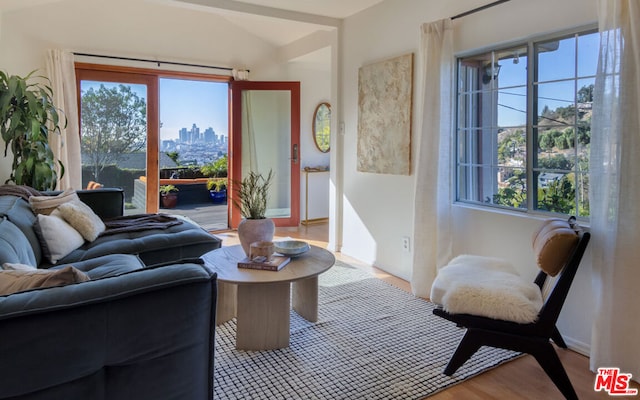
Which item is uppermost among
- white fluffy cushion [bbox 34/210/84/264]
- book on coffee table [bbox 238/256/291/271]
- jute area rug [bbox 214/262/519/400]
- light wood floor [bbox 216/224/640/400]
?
white fluffy cushion [bbox 34/210/84/264]

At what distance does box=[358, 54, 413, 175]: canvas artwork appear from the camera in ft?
12.2

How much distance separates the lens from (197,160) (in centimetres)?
723

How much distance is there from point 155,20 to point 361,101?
2834 millimetres

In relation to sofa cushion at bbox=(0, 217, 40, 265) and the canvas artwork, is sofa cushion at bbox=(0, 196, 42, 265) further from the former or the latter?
the canvas artwork

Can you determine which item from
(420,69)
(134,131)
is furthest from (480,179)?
(134,131)

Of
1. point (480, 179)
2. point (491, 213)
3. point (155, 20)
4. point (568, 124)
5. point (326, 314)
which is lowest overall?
point (326, 314)

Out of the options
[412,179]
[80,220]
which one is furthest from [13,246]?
[412,179]

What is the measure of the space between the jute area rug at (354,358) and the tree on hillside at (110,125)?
11.1ft

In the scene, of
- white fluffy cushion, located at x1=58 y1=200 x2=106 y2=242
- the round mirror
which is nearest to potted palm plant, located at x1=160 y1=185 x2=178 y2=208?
the round mirror

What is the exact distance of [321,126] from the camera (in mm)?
6488

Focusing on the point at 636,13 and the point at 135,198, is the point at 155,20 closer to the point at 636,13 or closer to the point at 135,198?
the point at 135,198

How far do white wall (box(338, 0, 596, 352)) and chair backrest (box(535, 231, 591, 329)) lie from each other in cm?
54

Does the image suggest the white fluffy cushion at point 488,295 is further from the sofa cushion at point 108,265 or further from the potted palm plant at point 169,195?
the potted palm plant at point 169,195

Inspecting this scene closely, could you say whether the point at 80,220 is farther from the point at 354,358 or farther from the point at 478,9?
the point at 478,9
